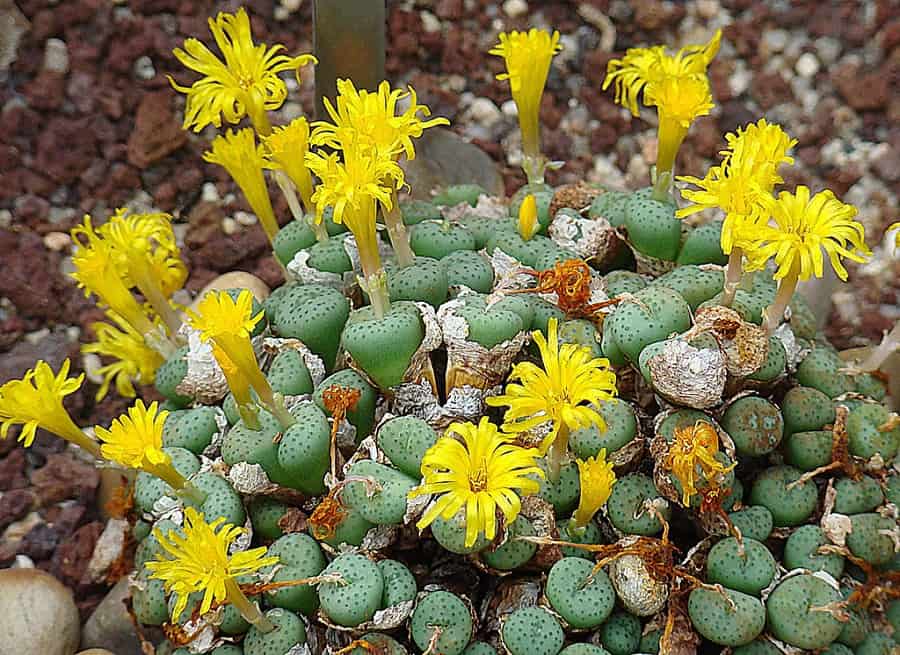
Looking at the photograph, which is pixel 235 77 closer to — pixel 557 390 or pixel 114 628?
pixel 557 390

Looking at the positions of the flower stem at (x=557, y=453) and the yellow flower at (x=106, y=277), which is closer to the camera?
the flower stem at (x=557, y=453)

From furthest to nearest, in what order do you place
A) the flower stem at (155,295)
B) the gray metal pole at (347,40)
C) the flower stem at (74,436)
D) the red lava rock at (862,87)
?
the red lava rock at (862,87)
the gray metal pole at (347,40)
the flower stem at (155,295)
the flower stem at (74,436)

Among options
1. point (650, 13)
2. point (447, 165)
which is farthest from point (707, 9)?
point (447, 165)

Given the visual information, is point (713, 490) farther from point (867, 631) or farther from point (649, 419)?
point (867, 631)

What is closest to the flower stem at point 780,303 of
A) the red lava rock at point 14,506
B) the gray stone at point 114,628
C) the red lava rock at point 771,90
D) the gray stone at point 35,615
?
A: the gray stone at point 114,628

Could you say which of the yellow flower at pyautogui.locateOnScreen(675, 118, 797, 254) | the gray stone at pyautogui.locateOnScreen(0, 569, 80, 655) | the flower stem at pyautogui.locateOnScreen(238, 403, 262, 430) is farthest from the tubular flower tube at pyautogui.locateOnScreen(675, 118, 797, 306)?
the gray stone at pyautogui.locateOnScreen(0, 569, 80, 655)

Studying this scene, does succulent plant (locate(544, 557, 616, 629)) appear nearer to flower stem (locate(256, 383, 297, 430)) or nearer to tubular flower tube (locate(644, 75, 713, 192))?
flower stem (locate(256, 383, 297, 430))

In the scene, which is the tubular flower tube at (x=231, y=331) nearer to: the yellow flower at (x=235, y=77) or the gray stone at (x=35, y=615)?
the yellow flower at (x=235, y=77)
